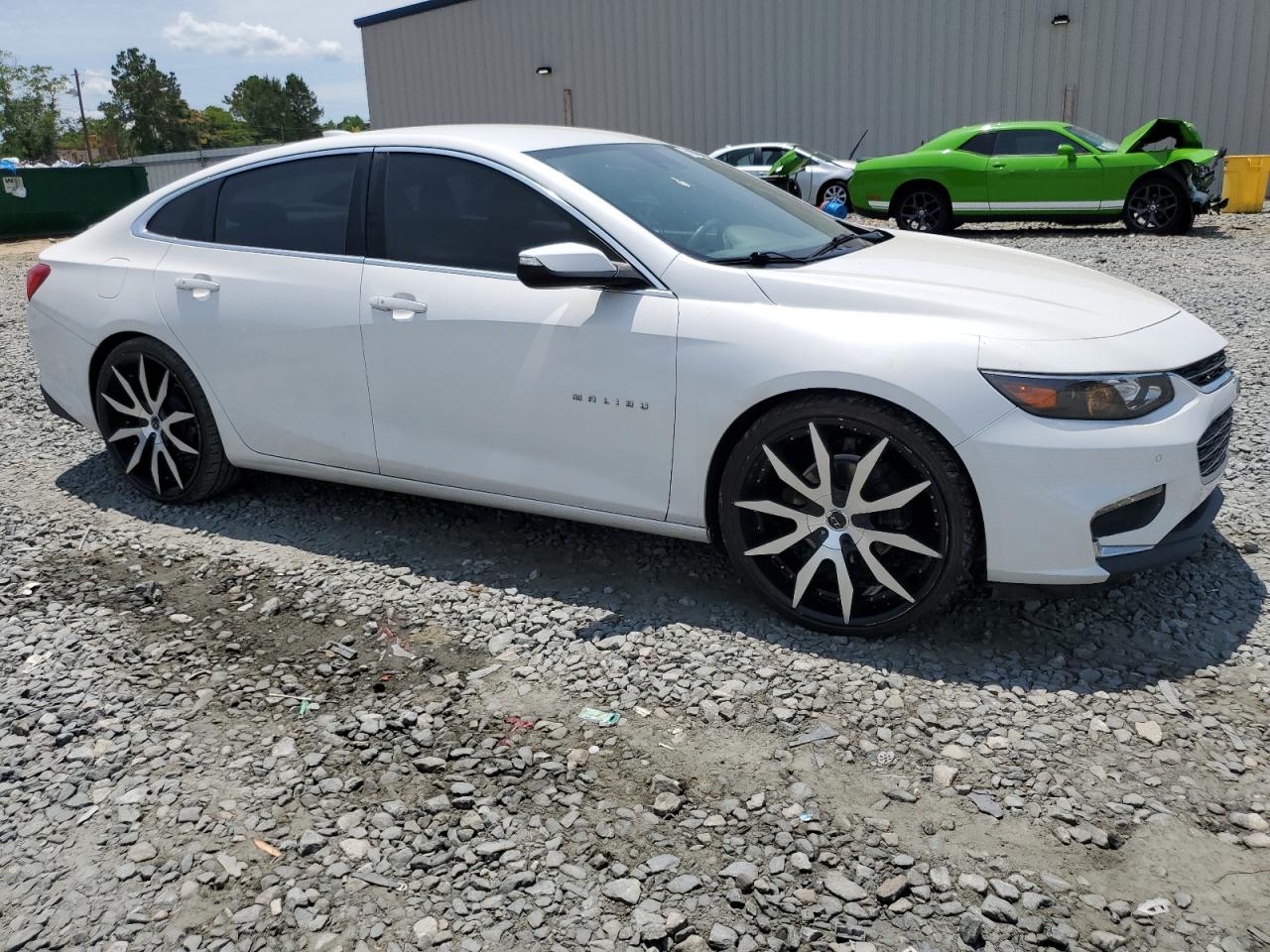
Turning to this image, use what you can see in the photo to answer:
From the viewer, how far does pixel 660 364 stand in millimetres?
3555

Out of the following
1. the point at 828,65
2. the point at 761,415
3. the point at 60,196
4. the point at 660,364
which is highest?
the point at 828,65

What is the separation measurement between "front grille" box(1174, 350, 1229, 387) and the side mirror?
5.80 feet

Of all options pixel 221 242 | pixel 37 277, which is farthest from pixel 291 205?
pixel 37 277

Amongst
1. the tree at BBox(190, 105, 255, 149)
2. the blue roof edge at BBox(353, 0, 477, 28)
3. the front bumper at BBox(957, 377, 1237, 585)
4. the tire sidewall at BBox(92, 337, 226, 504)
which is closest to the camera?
the front bumper at BBox(957, 377, 1237, 585)

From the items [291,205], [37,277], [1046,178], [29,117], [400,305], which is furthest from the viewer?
[29,117]

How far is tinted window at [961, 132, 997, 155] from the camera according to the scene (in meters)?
14.9

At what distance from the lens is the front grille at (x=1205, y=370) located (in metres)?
3.35

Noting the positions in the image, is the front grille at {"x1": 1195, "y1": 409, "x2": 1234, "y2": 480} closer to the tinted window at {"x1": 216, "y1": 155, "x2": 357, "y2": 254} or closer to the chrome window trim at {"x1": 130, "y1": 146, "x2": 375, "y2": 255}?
the chrome window trim at {"x1": 130, "y1": 146, "x2": 375, "y2": 255}

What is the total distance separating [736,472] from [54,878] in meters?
2.16

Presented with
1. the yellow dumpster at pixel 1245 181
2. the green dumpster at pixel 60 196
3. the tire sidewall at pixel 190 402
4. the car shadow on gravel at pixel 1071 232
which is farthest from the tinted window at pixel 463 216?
the green dumpster at pixel 60 196

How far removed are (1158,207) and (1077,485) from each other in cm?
1260

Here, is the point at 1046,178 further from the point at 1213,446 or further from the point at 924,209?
the point at 1213,446

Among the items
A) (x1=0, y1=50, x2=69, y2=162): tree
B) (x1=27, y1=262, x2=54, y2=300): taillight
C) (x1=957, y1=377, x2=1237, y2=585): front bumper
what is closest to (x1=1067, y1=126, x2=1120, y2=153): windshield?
(x1=957, y1=377, x2=1237, y2=585): front bumper

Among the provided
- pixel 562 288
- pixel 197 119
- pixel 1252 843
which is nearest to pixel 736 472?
pixel 562 288
